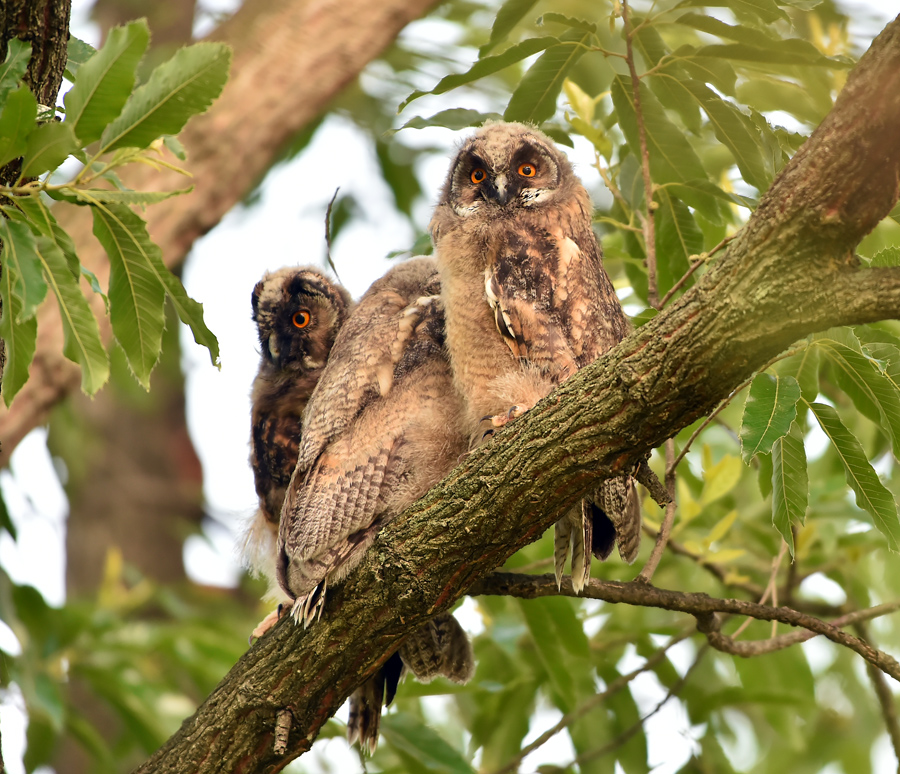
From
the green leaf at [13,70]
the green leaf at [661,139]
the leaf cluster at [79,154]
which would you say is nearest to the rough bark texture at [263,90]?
the green leaf at [661,139]

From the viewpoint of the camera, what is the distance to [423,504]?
7.88 feet

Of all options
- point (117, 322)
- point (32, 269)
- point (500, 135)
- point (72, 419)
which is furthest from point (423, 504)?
point (72, 419)

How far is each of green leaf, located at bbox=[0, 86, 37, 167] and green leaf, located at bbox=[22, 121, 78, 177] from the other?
0.6 inches

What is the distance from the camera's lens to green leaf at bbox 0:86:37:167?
69.9 inches

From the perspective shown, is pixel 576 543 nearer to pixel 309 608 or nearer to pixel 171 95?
pixel 309 608

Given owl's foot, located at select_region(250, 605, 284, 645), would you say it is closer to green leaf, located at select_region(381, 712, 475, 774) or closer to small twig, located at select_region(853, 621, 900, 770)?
green leaf, located at select_region(381, 712, 475, 774)

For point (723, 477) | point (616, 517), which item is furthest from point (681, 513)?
point (616, 517)

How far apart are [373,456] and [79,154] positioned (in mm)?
1221

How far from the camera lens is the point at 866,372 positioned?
7.74ft

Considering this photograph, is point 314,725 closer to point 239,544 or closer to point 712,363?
point 239,544

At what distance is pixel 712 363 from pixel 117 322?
4.43 feet

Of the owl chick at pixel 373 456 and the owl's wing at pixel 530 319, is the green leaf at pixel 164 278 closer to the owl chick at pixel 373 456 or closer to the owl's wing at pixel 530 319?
the owl chick at pixel 373 456

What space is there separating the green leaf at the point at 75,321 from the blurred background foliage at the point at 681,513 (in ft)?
4.24

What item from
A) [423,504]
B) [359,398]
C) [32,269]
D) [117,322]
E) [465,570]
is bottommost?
[465,570]
